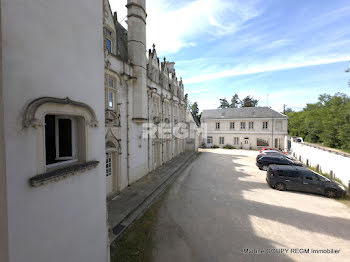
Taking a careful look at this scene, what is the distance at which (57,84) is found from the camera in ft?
9.19

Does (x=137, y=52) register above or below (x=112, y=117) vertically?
above

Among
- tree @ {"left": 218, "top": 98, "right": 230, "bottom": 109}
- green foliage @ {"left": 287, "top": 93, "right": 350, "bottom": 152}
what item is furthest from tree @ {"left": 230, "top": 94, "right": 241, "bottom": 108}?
green foliage @ {"left": 287, "top": 93, "right": 350, "bottom": 152}

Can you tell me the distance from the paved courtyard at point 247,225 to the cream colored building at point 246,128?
21.1 metres

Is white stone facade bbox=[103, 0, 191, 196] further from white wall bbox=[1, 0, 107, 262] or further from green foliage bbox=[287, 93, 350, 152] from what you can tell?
green foliage bbox=[287, 93, 350, 152]

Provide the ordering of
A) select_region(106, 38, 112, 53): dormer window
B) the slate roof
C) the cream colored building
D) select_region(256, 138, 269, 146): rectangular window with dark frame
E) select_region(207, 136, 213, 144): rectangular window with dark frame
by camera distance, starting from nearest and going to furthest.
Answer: select_region(106, 38, 112, 53): dormer window → the cream colored building → select_region(256, 138, 269, 146): rectangular window with dark frame → the slate roof → select_region(207, 136, 213, 144): rectangular window with dark frame

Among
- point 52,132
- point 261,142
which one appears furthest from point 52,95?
point 261,142

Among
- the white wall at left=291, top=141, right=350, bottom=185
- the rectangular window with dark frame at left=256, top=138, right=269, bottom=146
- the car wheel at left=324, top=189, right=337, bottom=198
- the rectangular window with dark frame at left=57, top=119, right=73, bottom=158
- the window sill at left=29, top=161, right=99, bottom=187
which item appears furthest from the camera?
the rectangular window with dark frame at left=256, top=138, right=269, bottom=146

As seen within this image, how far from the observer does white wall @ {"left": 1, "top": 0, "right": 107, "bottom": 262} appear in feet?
7.20

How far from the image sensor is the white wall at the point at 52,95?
7.20ft

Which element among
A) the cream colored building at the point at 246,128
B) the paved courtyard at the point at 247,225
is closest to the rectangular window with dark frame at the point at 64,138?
the paved courtyard at the point at 247,225

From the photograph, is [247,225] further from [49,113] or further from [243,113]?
[243,113]

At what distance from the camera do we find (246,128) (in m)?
30.1

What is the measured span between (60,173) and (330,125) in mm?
31576

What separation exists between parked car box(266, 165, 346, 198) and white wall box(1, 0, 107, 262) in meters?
10.7
